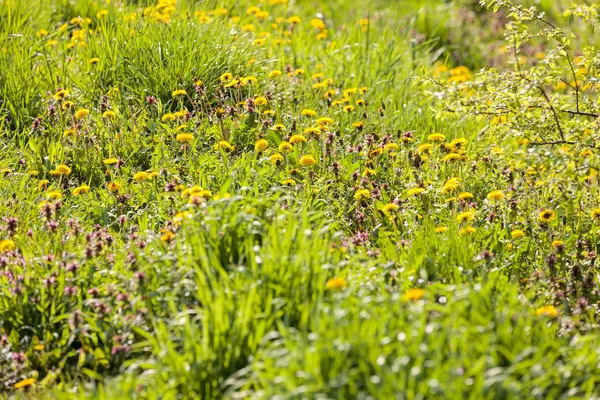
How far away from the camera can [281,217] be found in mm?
3699

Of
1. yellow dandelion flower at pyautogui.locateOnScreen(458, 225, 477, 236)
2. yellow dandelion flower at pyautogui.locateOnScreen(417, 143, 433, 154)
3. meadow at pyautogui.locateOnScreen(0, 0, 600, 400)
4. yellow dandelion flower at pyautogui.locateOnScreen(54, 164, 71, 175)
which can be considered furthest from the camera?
yellow dandelion flower at pyautogui.locateOnScreen(417, 143, 433, 154)

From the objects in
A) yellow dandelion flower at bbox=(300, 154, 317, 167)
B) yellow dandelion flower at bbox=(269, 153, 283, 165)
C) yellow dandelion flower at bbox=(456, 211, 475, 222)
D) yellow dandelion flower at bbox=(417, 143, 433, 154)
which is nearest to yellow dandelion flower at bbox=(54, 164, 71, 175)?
yellow dandelion flower at bbox=(269, 153, 283, 165)

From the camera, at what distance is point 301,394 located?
2701 mm

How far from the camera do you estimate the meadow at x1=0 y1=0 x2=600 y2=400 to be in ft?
9.60

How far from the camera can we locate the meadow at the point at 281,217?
9.60 feet

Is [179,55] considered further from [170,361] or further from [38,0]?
[170,361]

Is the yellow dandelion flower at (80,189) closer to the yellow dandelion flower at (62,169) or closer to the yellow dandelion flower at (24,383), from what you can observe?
the yellow dandelion flower at (62,169)

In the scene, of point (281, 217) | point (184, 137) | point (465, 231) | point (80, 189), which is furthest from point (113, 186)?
point (465, 231)

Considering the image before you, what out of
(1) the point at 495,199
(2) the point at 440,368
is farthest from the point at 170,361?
(1) the point at 495,199

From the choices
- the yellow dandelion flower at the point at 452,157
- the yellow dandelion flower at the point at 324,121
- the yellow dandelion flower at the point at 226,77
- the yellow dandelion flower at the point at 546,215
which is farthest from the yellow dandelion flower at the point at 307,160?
the yellow dandelion flower at the point at 546,215

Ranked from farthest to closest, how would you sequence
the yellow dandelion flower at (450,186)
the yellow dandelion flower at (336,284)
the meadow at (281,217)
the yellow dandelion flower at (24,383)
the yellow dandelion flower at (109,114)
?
the yellow dandelion flower at (109,114), the yellow dandelion flower at (450,186), the yellow dandelion flower at (24,383), the yellow dandelion flower at (336,284), the meadow at (281,217)

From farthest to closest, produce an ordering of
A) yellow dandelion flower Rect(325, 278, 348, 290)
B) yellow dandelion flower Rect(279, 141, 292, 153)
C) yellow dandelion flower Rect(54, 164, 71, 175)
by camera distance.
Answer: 1. yellow dandelion flower Rect(279, 141, 292, 153)
2. yellow dandelion flower Rect(54, 164, 71, 175)
3. yellow dandelion flower Rect(325, 278, 348, 290)

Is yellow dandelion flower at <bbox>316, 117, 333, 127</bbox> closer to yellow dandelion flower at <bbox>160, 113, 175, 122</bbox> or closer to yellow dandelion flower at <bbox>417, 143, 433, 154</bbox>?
yellow dandelion flower at <bbox>417, 143, 433, 154</bbox>

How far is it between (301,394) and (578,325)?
1415 millimetres
